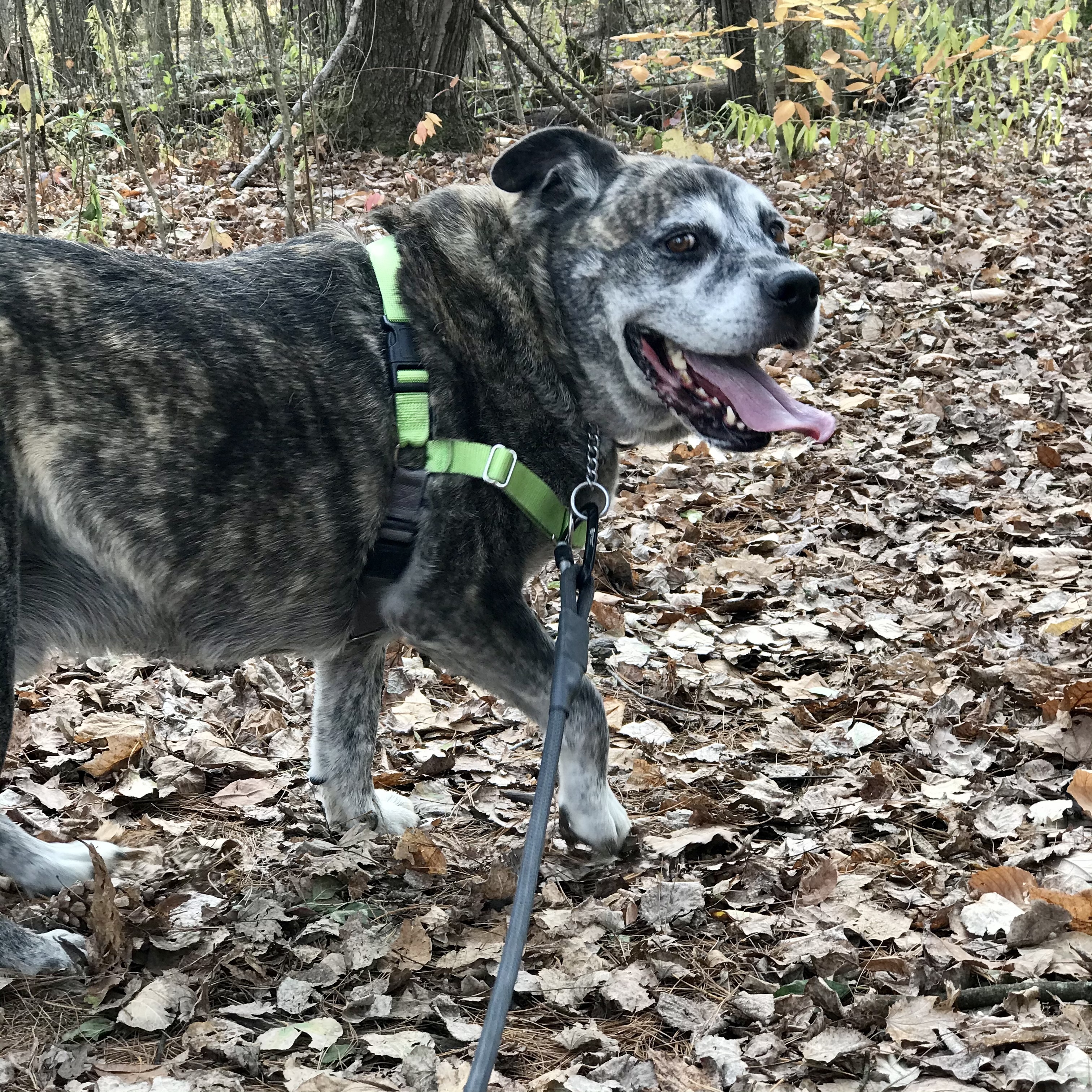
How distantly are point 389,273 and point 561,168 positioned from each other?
636 millimetres

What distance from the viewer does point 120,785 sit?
12.4ft

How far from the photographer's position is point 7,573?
263 cm

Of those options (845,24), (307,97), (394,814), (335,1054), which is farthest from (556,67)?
(335,1054)

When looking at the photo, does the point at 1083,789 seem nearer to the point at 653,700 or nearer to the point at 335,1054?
the point at 653,700

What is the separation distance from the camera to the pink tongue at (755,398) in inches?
125

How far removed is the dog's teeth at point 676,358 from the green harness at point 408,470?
53cm

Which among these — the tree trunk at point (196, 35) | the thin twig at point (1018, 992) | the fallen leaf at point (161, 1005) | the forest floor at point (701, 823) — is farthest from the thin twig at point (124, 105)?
the tree trunk at point (196, 35)

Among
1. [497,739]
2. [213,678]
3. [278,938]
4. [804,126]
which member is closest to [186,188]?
[804,126]

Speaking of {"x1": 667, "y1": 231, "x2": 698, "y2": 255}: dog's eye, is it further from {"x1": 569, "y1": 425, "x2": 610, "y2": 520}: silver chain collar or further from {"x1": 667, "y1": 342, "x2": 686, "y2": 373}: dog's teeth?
{"x1": 569, "y1": 425, "x2": 610, "y2": 520}: silver chain collar

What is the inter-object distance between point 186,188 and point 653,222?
808 centimetres

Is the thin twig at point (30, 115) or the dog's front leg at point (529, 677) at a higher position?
the thin twig at point (30, 115)

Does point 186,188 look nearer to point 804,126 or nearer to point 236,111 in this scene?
point 236,111

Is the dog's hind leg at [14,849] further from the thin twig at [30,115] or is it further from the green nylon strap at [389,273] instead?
the thin twig at [30,115]

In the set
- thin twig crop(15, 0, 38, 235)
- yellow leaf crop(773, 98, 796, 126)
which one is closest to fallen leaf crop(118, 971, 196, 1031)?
thin twig crop(15, 0, 38, 235)
